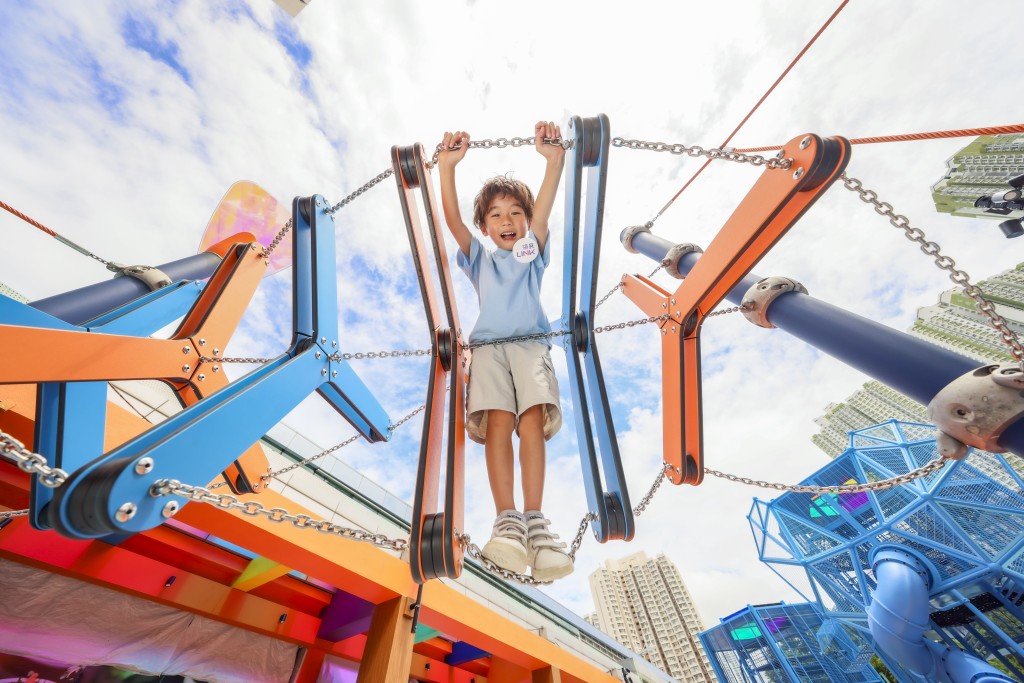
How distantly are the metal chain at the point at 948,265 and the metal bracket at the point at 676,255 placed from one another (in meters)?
1.42

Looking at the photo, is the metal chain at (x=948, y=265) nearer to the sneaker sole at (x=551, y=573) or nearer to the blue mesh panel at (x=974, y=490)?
the sneaker sole at (x=551, y=573)

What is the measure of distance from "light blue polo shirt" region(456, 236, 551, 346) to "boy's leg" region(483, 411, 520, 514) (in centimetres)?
53

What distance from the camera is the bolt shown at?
1.04 meters

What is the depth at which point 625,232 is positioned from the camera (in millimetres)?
4336

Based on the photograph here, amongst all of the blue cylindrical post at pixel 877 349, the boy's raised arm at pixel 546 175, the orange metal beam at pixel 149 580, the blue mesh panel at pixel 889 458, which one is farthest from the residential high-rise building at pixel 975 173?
the orange metal beam at pixel 149 580

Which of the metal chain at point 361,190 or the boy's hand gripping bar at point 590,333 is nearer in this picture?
the boy's hand gripping bar at point 590,333

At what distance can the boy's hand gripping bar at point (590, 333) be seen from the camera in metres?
2.01

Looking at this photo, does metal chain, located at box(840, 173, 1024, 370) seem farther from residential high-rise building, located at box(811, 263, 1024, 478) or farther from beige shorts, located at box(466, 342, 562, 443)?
residential high-rise building, located at box(811, 263, 1024, 478)

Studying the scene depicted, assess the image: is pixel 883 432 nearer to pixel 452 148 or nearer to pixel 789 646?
pixel 789 646

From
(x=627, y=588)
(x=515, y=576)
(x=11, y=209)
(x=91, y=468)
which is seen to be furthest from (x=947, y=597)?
(x=627, y=588)

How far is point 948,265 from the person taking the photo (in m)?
1.51

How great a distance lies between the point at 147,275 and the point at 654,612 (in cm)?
5520

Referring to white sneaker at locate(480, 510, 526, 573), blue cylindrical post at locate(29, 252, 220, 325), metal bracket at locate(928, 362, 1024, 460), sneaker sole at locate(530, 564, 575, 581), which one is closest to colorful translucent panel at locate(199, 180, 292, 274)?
blue cylindrical post at locate(29, 252, 220, 325)

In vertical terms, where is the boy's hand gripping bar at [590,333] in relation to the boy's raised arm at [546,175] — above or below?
below
